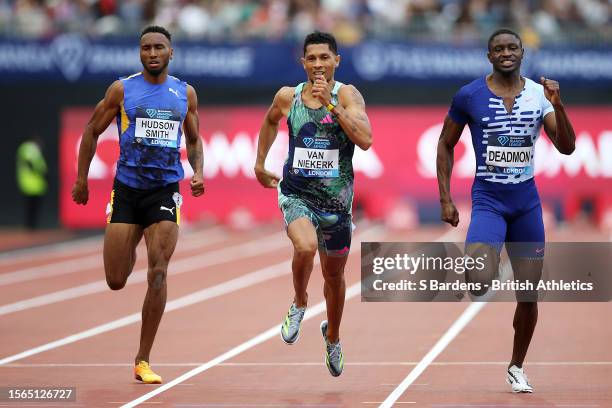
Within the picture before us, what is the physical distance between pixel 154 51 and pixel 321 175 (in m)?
1.46

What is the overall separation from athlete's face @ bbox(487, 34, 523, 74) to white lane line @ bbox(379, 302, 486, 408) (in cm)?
219

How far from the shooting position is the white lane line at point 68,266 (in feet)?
62.1

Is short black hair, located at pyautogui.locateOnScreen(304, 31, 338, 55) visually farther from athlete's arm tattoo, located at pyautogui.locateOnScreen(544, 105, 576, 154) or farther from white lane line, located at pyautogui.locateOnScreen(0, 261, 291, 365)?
white lane line, located at pyautogui.locateOnScreen(0, 261, 291, 365)

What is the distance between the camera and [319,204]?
9.32 m

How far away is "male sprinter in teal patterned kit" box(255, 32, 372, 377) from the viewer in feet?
30.0

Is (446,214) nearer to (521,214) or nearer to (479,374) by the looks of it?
(521,214)

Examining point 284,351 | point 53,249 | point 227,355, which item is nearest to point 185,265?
point 53,249

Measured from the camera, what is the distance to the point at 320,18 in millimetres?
27938

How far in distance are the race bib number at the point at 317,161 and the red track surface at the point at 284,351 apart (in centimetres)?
144

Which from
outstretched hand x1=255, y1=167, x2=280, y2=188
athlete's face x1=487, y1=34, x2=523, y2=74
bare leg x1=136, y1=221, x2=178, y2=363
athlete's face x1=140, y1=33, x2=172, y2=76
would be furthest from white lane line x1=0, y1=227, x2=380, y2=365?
athlete's face x1=487, y1=34, x2=523, y2=74

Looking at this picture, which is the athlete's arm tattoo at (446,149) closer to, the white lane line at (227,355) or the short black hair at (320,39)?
the short black hair at (320,39)

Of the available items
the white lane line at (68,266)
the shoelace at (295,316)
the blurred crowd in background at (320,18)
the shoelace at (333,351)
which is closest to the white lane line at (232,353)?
the shoelace at (295,316)

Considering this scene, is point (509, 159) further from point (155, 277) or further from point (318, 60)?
point (155, 277)

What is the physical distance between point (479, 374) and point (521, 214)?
155 centimetres
